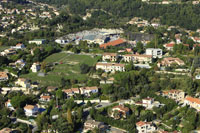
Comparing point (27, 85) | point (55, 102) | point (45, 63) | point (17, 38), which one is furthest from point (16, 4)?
point (55, 102)

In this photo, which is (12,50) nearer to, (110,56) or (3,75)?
(3,75)

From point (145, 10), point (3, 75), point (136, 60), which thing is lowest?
point (3, 75)

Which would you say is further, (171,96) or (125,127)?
(171,96)

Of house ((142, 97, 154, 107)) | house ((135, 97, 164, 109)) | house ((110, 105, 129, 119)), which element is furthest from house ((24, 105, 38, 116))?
house ((142, 97, 154, 107))

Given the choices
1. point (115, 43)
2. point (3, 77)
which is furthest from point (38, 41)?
point (3, 77)

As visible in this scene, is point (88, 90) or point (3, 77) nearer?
point (88, 90)

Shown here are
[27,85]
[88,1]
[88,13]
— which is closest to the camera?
[27,85]

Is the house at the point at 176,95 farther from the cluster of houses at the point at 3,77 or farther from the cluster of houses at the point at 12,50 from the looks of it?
the cluster of houses at the point at 12,50

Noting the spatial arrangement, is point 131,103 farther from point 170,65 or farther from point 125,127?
point 170,65

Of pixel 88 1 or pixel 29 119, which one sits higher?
pixel 88 1
